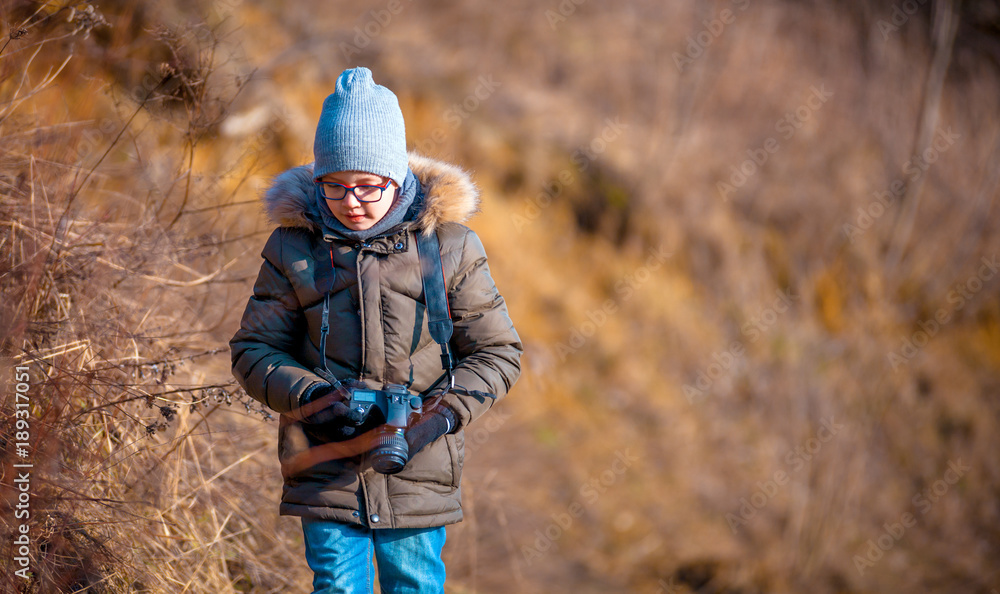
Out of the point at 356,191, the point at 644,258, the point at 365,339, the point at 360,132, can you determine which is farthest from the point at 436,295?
the point at 644,258

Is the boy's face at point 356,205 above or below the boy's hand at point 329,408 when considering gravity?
above

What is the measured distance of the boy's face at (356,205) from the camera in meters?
2.14

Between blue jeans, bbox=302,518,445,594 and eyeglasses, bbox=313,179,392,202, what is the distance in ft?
2.85

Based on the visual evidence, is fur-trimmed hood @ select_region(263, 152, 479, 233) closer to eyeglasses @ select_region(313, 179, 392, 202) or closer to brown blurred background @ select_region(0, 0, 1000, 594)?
eyeglasses @ select_region(313, 179, 392, 202)

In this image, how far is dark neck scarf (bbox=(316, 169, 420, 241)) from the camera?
84.7 inches

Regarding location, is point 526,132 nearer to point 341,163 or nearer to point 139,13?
point 139,13

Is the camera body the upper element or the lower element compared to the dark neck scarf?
lower

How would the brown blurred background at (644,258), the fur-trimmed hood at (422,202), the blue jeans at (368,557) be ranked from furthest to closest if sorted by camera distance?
the brown blurred background at (644,258) → the fur-trimmed hood at (422,202) → the blue jeans at (368,557)

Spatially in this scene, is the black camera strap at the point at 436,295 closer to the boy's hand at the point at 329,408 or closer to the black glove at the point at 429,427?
the black glove at the point at 429,427

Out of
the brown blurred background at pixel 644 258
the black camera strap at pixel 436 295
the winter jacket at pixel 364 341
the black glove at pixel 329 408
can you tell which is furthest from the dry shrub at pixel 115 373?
the black camera strap at pixel 436 295

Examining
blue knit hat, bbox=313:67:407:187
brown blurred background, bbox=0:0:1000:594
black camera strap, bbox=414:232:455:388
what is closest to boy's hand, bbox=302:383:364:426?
black camera strap, bbox=414:232:455:388

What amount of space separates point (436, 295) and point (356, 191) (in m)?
0.36

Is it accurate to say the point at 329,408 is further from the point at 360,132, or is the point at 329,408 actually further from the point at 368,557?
the point at 360,132

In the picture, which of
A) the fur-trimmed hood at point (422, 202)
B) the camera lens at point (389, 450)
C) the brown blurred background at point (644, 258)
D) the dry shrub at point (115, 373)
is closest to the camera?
the camera lens at point (389, 450)
